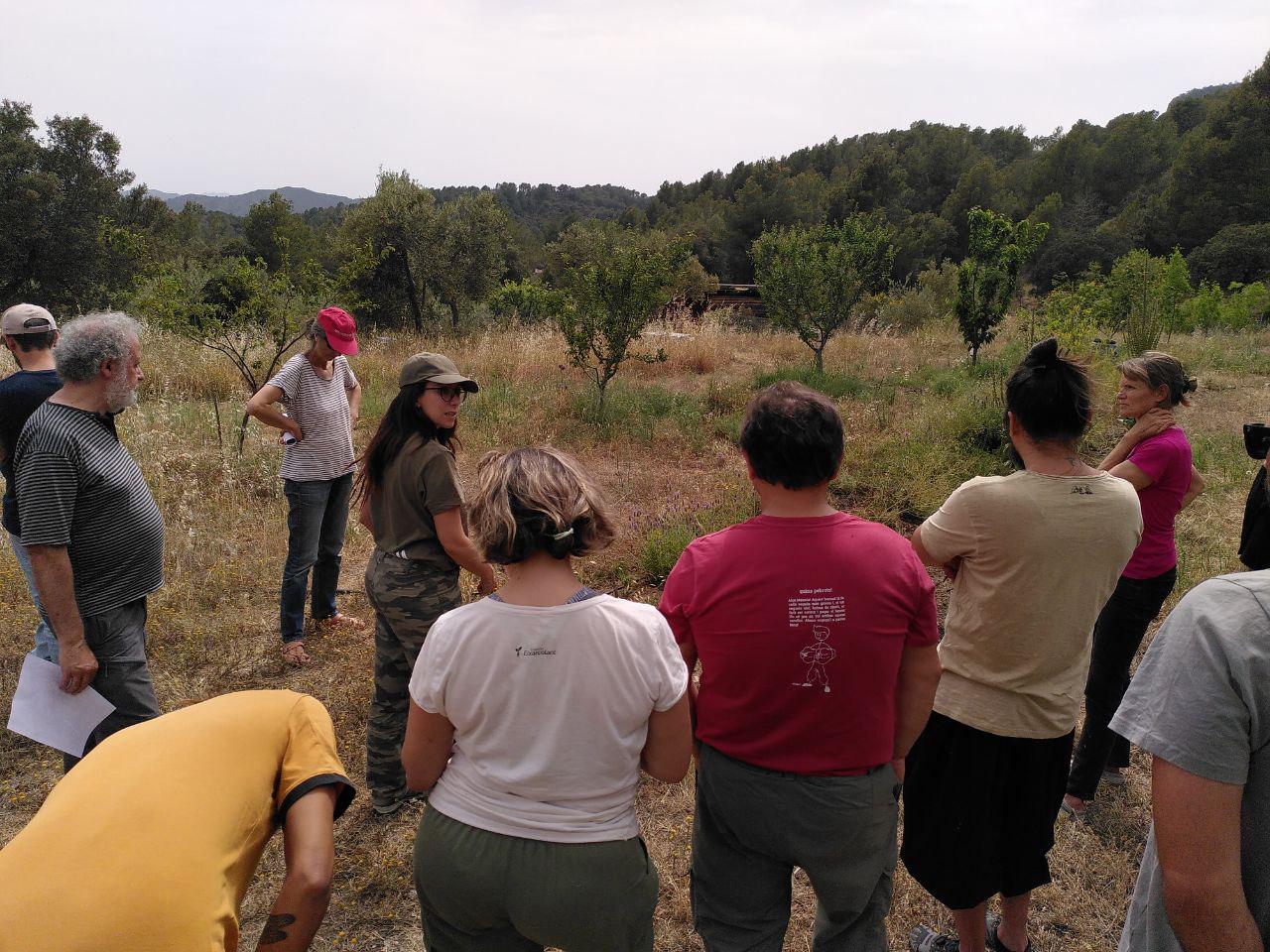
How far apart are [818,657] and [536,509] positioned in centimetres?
66

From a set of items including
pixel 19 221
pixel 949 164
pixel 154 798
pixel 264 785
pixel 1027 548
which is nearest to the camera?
pixel 154 798

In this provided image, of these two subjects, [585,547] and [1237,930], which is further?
[585,547]

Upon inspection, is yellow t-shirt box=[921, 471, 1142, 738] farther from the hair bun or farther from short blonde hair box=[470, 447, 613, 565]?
short blonde hair box=[470, 447, 613, 565]

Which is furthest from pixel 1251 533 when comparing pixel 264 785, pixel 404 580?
pixel 404 580

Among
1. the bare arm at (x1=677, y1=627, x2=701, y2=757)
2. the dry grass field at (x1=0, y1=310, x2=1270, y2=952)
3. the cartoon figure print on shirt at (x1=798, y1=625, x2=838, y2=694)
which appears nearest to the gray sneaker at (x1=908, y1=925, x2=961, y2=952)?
the dry grass field at (x1=0, y1=310, x2=1270, y2=952)

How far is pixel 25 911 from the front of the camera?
1002 mm

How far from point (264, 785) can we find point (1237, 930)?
150 centimetres

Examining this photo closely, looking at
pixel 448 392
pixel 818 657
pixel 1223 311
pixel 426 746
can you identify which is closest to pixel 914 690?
pixel 818 657

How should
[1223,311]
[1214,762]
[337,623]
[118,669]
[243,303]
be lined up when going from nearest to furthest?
[1214,762]
[118,669]
[337,623]
[243,303]
[1223,311]

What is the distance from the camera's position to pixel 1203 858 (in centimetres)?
100

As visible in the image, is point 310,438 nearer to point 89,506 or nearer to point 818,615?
point 89,506

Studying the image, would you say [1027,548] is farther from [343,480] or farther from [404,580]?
[343,480]

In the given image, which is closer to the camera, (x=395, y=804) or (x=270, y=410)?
(x=395, y=804)

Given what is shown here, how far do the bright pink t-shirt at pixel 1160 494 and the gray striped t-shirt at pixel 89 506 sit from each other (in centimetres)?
349
